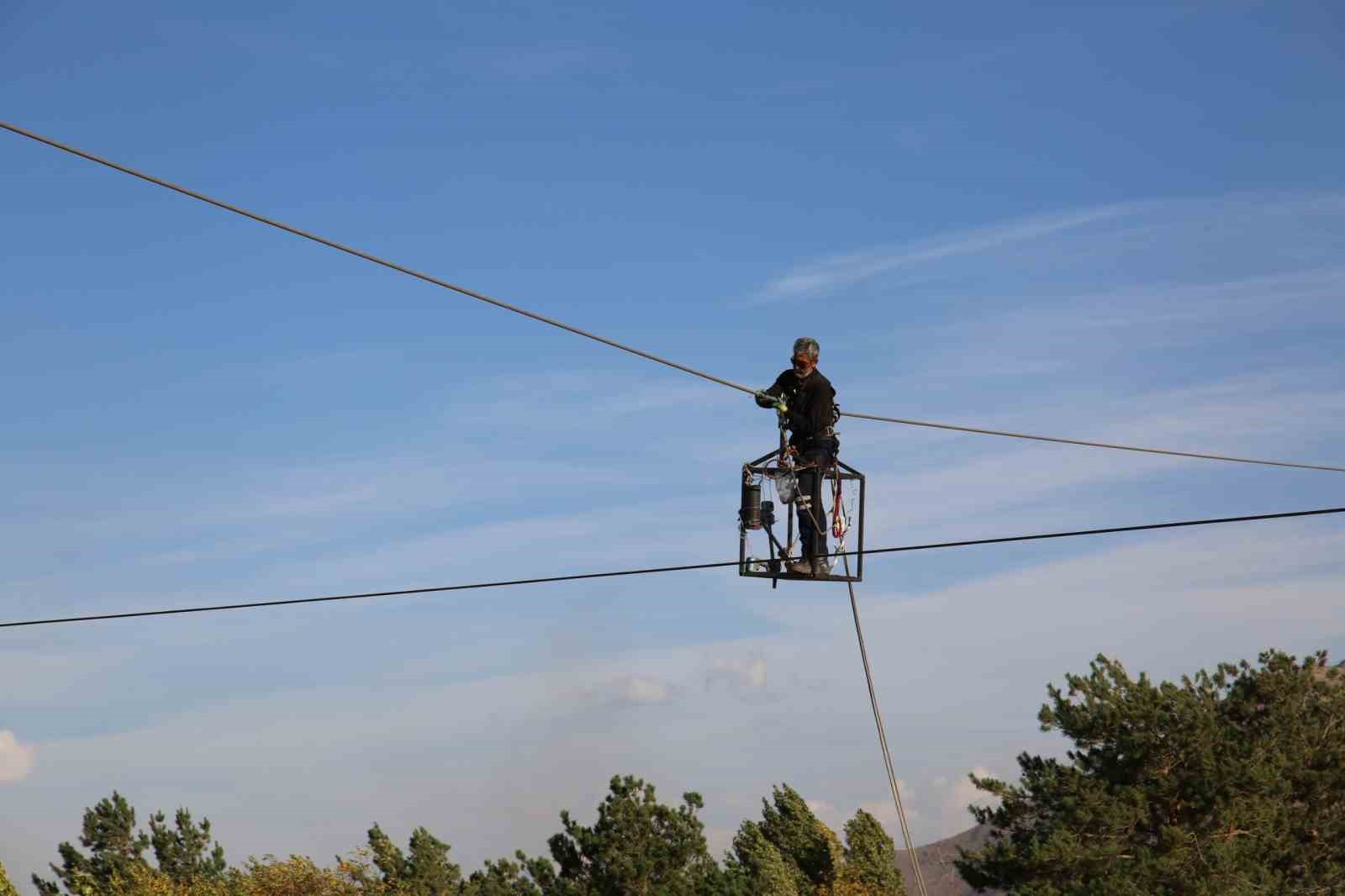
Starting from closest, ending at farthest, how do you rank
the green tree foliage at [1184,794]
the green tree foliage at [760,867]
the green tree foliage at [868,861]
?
the green tree foliage at [1184,794] → the green tree foliage at [760,867] → the green tree foliage at [868,861]

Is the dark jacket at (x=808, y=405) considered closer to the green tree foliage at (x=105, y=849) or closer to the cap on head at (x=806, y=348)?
the cap on head at (x=806, y=348)

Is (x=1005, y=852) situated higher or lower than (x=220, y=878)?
lower

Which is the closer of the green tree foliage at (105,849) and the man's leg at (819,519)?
the man's leg at (819,519)

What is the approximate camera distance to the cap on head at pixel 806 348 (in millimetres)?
14977

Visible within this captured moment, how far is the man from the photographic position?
49.2 ft

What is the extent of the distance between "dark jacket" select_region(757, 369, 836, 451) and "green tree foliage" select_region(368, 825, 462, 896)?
50.3 m

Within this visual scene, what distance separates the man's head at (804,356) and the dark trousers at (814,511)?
2.34ft

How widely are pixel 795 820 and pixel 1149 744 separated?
78.0ft

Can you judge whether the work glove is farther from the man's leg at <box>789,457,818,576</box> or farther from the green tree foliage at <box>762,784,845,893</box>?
the green tree foliage at <box>762,784,845,893</box>

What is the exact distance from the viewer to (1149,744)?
52.7 metres

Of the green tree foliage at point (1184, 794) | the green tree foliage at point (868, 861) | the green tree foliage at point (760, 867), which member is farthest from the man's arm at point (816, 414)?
the green tree foliage at point (868, 861)

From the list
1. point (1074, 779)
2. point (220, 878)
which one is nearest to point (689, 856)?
point (1074, 779)

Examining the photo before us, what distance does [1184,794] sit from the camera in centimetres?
5244

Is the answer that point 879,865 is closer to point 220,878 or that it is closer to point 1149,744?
point 1149,744
